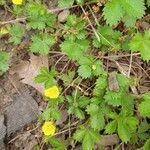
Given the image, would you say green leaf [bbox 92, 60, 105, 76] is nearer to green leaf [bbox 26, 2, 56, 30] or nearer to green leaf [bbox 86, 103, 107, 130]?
green leaf [bbox 86, 103, 107, 130]

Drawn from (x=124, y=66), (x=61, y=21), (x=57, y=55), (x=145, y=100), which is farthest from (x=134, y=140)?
(x=61, y=21)

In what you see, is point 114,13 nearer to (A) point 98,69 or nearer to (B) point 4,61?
(A) point 98,69

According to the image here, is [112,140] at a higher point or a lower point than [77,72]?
lower

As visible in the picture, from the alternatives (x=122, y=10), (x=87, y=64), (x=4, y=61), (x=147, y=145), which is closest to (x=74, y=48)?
(x=87, y=64)

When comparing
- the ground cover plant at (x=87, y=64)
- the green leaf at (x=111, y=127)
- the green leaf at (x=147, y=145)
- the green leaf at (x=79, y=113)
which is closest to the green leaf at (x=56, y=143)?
the ground cover plant at (x=87, y=64)

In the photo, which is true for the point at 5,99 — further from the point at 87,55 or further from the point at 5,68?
the point at 87,55

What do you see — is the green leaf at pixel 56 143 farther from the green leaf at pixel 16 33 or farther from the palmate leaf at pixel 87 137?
the green leaf at pixel 16 33

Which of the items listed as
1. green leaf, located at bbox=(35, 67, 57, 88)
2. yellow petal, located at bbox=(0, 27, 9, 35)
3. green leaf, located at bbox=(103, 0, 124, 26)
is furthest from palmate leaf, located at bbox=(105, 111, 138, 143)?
yellow petal, located at bbox=(0, 27, 9, 35)
